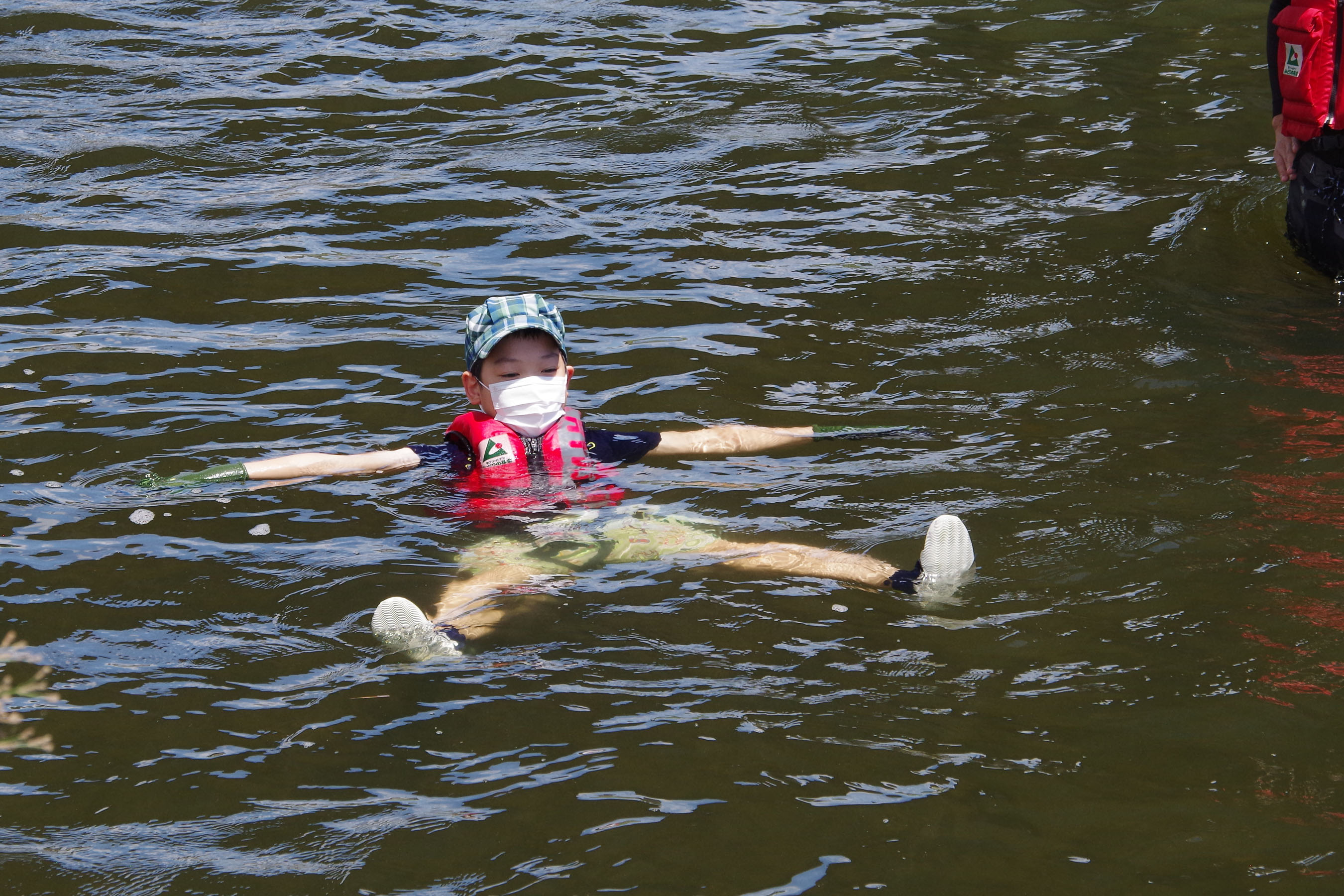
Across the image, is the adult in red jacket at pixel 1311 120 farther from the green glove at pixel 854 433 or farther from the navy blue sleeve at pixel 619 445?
the navy blue sleeve at pixel 619 445

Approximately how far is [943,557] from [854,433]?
4.89 feet

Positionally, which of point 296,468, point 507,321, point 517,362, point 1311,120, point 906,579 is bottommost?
point 906,579

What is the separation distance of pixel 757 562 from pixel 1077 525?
53.3 inches

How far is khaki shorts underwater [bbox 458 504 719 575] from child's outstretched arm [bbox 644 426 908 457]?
0.68 metres

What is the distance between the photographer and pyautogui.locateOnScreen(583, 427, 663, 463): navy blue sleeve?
20.7ft

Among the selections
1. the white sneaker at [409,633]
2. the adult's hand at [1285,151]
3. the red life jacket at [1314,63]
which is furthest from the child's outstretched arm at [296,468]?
the adult's hand at [1285,151]

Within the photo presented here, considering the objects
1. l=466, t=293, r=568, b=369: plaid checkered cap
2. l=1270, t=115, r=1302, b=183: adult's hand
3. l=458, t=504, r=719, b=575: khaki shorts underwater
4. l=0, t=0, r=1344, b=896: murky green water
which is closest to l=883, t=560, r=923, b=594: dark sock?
l=0, t=0, r=1344, b=896: murky green water

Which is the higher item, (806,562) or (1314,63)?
(1314,63)

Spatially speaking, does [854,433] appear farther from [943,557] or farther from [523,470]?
[523,470]

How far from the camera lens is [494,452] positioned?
239 inches

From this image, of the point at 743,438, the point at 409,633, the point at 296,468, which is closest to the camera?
the point at 409,633

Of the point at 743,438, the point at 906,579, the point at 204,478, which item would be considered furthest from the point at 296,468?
the point at 906,579

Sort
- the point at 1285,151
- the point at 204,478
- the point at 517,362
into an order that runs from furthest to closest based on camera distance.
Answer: the point at 1285,151 < the point at 517,362 < the point at 204,478

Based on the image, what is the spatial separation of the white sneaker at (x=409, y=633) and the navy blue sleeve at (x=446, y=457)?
1556 millimetres
